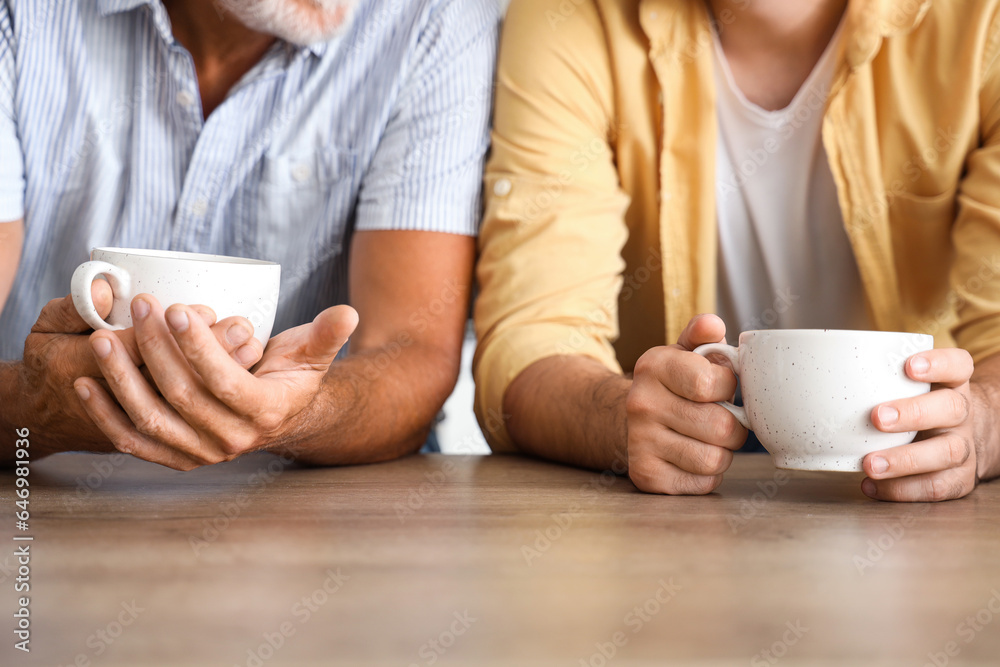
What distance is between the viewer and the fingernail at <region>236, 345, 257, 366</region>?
2.24ft

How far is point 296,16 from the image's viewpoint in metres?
1.12

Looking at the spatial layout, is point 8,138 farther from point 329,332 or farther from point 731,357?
point 731,357

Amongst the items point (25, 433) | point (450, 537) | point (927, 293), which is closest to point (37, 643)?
point (450, 537)

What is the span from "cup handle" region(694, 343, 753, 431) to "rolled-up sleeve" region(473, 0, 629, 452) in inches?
A: 13.3

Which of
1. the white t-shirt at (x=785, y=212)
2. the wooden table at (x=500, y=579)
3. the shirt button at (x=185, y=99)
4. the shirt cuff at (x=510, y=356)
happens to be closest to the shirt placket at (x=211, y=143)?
the shirt button at (x=185, y=99)

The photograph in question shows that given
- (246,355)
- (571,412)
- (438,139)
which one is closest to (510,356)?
(571,412)

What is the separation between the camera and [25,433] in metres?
0.79

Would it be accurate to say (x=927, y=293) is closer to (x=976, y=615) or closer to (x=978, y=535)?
(x=978, y=535)

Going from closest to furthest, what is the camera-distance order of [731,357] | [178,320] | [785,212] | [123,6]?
[178,320]
[731,357]
[123,6]
[785,212]

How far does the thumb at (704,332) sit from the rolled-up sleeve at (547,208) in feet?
1.04

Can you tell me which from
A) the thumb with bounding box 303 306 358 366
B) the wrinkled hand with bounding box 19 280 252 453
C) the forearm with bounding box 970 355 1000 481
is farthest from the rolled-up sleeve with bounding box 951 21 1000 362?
the wrinkled hand with bounding box 19 280 252 453

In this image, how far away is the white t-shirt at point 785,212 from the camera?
3.97 feet

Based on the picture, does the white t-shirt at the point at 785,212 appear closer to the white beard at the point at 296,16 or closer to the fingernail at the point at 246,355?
the white beard at the point at 296,16

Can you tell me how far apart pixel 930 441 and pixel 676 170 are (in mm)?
644
